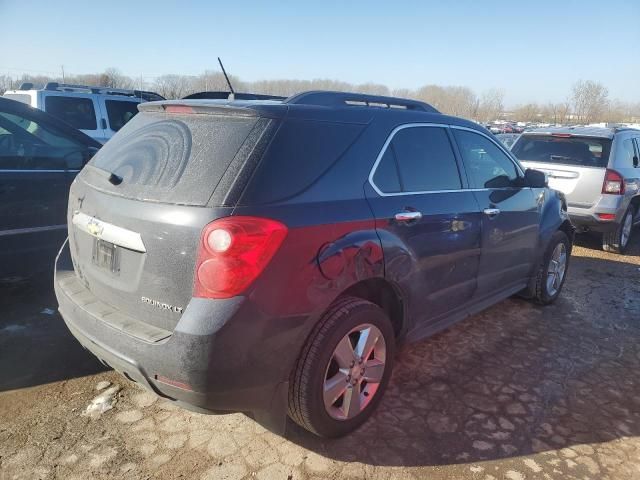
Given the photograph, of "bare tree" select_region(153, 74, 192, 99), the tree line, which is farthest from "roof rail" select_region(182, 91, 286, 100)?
"bare tree" select_region(153, 74, 192, 99)

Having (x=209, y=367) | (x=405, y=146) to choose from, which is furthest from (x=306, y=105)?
(x=209, y=367)

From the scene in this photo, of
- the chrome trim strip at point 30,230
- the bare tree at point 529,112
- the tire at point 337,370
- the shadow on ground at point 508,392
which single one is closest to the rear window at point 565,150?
the shadow on ground at point 508,392

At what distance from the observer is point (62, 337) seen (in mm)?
3609

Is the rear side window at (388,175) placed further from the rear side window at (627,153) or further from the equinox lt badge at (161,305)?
the rear side window at (627,153)

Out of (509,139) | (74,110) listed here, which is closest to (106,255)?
(74,110)

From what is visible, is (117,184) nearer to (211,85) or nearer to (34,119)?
(34,119)

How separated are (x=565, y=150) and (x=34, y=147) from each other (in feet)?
21.3

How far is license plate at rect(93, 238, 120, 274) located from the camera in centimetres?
238

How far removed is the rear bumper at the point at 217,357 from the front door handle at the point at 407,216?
→ 863mm

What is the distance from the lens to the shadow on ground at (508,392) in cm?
265

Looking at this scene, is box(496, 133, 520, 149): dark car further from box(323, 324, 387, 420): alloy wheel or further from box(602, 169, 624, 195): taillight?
box(323, 324, 387, 420): alloy wheel

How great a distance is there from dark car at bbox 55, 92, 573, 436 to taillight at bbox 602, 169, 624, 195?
435 centimetres

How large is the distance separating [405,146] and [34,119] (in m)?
3.20

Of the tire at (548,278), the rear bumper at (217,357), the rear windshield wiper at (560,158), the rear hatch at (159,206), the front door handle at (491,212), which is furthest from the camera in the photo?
the rear windshield wiper at (560,158)
